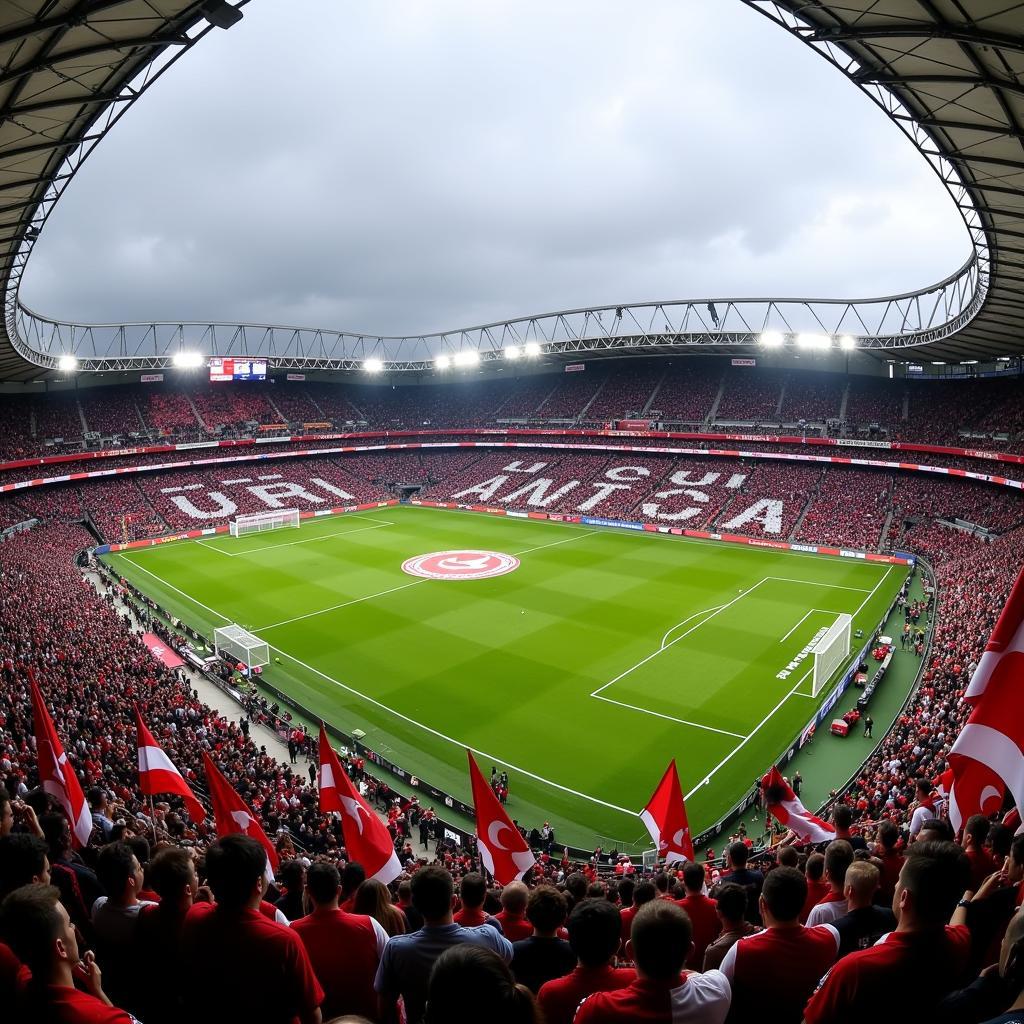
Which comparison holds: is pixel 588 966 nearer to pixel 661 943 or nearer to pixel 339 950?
pixel 661 943

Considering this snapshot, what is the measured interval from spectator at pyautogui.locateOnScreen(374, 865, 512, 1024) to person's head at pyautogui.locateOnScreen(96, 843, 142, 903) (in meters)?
2.03

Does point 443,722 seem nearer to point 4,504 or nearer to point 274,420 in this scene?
point 4,504

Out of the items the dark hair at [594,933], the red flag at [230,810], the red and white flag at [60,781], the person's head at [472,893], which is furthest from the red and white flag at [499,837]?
the dark hair at [594,933]

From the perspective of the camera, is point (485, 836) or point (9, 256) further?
point (9, 256)

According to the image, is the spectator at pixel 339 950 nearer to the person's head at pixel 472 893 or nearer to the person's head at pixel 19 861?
the person's head at pixel 472 893

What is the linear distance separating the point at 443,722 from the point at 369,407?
68383 millimetres

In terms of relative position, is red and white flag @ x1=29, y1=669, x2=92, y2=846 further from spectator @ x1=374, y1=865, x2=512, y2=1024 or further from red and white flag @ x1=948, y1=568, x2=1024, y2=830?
red and white flag @ x1=948, y1=568, x2=1024, y2=830

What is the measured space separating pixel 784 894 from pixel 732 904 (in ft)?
3.91

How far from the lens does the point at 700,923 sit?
674 cm

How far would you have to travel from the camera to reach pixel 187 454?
68.9 m

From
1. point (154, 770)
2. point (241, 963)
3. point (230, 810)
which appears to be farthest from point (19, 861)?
point (154, 770)

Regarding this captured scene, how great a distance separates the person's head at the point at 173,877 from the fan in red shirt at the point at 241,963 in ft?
2.41

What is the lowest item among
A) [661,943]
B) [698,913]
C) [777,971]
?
[698,913]

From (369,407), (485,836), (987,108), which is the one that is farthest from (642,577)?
(369,407)
